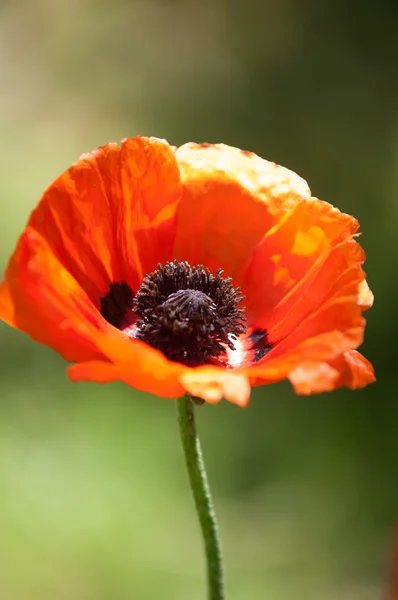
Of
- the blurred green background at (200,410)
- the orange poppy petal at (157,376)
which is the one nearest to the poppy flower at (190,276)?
the orange poppy petal at (157,376)

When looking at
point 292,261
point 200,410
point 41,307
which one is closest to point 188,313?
point 292,261

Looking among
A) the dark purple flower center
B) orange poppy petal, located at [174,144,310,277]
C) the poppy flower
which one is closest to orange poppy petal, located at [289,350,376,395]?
the poppy flower

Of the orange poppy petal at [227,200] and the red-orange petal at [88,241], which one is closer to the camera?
the red-orange petal at [88,241]

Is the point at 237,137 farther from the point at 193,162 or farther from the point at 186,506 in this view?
the point at 193,162

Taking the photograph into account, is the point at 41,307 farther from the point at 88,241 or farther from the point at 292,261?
the point at 292,261

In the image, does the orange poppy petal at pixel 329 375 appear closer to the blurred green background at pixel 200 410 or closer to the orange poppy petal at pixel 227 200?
the orange poppy petal at pixel 227 200

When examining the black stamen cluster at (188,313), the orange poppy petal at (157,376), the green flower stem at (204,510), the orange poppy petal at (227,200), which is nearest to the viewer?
the orange poppy petal at (157,376)

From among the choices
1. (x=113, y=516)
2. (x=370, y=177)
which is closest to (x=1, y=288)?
(x=113, y=516)

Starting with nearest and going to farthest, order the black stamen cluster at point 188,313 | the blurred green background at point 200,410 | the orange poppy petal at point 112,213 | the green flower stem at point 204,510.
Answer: the green flower stem at point 204,510 < the orange poppy petal at point 112,213 < the black stamen cluster at point 188,313 < the blurred green background at point 200,410
